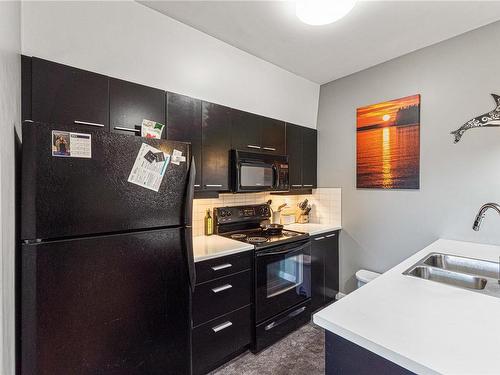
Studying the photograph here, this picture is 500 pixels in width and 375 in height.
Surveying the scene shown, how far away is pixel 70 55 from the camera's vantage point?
1.46m

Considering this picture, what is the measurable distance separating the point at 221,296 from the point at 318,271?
1245 millimetres

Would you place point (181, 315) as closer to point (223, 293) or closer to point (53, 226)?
point (223, 293)

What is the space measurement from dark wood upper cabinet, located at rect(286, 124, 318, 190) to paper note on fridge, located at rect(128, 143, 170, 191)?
175 cm

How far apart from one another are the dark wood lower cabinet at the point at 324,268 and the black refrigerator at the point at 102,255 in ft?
5.14

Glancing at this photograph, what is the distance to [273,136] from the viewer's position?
8.56 feet

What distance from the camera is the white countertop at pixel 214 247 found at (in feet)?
5.73

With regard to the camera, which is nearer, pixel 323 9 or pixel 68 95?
pixel 323 9

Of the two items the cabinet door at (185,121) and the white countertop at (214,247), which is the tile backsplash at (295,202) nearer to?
the white countertop at (214,247)

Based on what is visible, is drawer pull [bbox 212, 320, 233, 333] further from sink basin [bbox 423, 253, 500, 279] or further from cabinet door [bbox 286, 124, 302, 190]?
cabinet door [bbox 286, 124, 302, 190]

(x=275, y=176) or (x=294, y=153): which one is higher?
(x=294, y=153)

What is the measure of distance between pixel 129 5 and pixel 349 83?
228cm

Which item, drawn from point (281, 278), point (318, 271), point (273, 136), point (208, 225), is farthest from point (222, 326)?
point (273, 136)

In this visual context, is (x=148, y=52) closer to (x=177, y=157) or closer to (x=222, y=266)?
(x=177, y=157)

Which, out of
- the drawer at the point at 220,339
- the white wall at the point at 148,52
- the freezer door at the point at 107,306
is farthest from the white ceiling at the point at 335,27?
the drawer at the point at 220,339
